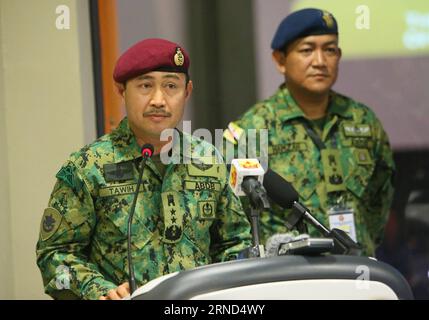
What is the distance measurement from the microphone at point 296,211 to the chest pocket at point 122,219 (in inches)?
18.5

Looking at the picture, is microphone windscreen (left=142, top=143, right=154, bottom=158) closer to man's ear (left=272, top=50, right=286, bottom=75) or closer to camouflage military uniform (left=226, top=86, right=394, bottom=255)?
camouflage military uniform (left=226, top=86, right=394, bottom=255)

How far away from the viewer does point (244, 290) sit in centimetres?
164

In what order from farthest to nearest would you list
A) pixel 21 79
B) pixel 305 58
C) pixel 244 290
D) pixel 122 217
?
pixel 305 58
pixel 21 79
pixel 122 217
pixel 244 290

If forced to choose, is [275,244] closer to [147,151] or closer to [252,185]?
[252,185]

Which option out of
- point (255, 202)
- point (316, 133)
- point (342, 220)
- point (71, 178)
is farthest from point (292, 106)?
point (255, 202)

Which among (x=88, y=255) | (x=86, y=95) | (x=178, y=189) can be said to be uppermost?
(x=86, y=95)

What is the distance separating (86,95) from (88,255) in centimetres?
81

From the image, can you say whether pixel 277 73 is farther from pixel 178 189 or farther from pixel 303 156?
pixel 178 189

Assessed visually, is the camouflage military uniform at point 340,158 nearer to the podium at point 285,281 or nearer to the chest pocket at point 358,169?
the chest pocket at point 358,169

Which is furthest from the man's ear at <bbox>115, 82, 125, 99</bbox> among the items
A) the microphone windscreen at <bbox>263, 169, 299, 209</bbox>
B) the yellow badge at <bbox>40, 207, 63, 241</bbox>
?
the microphone windscreen at <bbox>263, 169, 299, 209</bbox>

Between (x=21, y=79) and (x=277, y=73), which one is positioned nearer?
(x=21, y=79)

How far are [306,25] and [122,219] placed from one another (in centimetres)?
117

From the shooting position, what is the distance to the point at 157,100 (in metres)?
2.40
